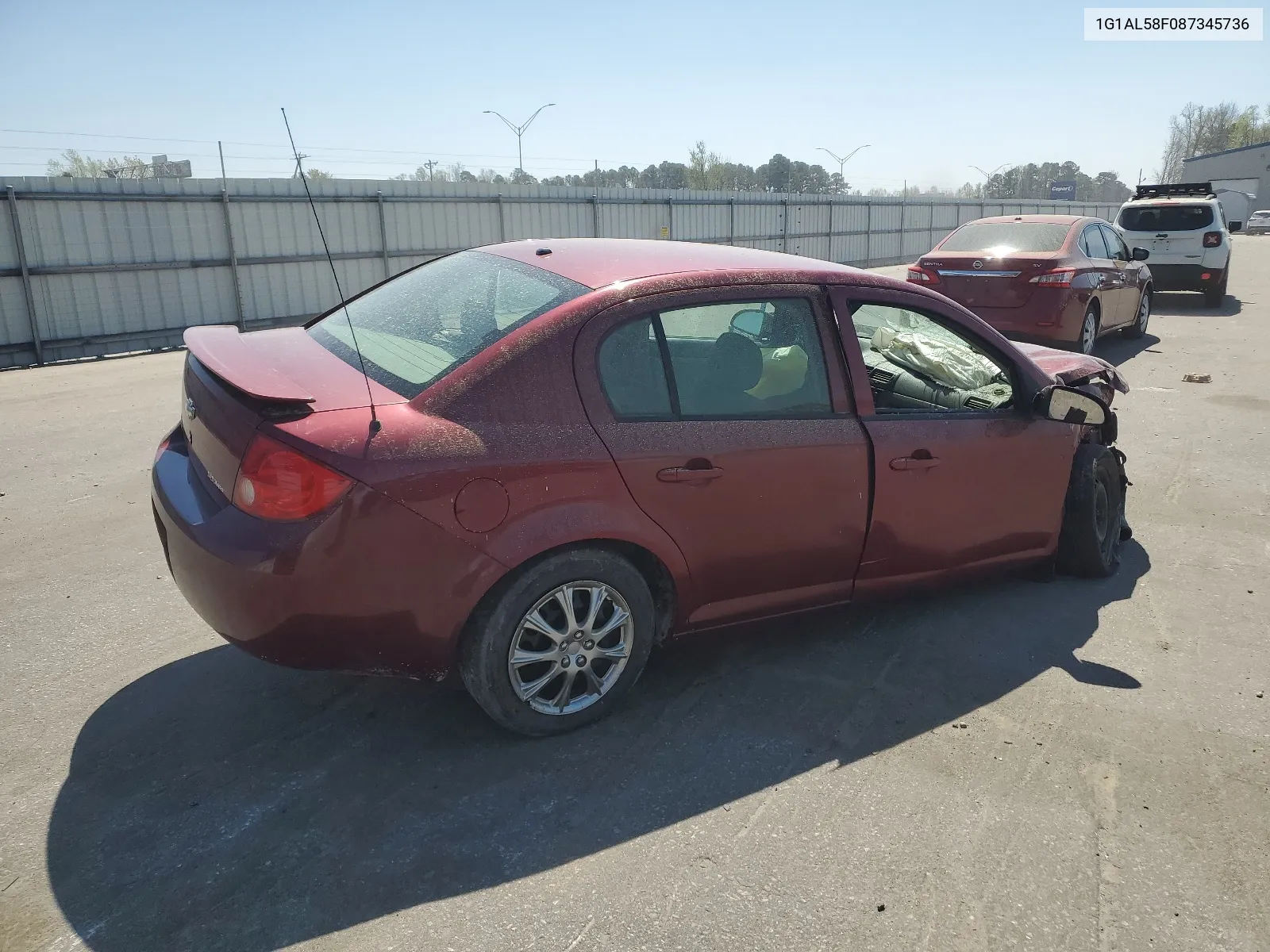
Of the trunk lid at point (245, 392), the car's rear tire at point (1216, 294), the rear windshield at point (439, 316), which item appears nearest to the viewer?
the trunk lid at point (245, 392)

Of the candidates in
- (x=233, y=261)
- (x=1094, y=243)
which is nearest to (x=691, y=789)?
(x=1094, y=243)

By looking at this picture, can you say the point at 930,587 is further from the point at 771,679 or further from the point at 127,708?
the point at 127,708

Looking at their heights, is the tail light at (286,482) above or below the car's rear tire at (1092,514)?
above

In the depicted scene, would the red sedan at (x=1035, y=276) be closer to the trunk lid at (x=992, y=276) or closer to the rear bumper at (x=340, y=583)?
the trunk lid at (x=992, y=276)

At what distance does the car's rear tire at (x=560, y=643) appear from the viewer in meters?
3.06

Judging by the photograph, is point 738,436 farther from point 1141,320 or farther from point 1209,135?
point 1209,135

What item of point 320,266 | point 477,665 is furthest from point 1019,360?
point 320,266

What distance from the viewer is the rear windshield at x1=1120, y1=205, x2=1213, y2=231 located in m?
15.7

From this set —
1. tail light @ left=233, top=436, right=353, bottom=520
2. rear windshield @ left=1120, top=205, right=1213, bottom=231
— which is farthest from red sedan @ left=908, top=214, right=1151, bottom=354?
tail light @ left=233, top=436, right=353, bottom=520

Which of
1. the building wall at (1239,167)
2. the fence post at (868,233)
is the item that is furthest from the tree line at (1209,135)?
the fence post at (868,233)

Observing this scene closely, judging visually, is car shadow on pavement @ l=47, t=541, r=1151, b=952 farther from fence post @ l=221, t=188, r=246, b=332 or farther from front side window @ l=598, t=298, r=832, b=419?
fence post @ l=221, t=188, r=246, b=332

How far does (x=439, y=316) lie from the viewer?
3525mm

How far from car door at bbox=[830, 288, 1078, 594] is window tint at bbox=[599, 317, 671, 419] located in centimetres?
86

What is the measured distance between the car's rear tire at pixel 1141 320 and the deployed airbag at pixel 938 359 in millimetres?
8975
